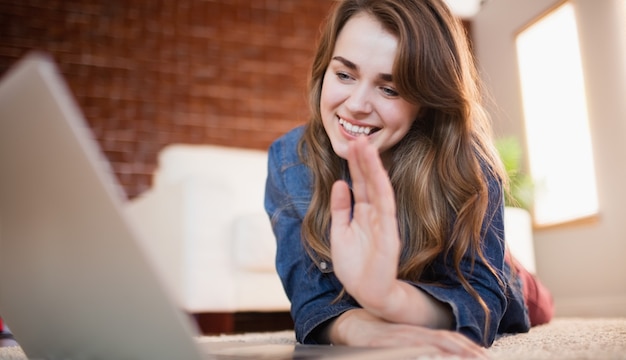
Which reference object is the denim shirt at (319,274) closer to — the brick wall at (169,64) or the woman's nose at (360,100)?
the woman's nose at (360,100)

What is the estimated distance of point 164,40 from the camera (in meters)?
3.36

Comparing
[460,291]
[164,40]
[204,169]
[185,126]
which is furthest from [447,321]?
[164,40]

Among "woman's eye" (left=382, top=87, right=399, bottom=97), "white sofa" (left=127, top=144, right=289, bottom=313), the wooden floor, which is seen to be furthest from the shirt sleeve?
the wooden floor

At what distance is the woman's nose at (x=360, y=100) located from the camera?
97cm

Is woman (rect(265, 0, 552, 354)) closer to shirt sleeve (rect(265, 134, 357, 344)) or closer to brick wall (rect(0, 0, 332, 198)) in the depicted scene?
shirt sleeve (rect(265, 134, 357, 344))

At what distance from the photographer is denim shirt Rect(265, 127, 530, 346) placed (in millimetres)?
890

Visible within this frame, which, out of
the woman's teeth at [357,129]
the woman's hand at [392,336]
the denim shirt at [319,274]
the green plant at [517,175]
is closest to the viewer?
the woman's hand at [392,336]

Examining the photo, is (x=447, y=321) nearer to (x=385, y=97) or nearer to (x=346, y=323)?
(x=346, y=323)

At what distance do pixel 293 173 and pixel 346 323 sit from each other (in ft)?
1.24

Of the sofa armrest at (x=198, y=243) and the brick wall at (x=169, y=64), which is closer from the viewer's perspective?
the sofa armrest at (x=198, y=243)

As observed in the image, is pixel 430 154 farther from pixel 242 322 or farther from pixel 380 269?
pixel 242 322

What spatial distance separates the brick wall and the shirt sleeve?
2213mm

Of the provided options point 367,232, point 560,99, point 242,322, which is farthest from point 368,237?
point 242,322

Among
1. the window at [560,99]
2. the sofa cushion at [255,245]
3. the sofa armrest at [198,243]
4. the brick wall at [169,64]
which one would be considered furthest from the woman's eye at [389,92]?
the brick wall at [169,64]
